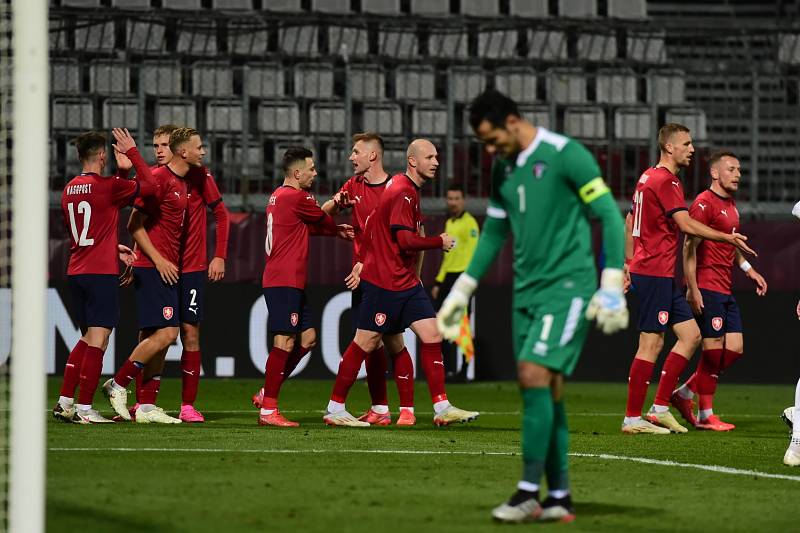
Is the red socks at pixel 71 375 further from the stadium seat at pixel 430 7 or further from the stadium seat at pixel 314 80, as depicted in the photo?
the stadium seat at pixel 430 7

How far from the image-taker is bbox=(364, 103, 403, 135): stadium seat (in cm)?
1811

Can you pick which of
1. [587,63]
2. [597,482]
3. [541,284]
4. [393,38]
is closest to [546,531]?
[541,284]

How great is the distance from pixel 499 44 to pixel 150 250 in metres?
10.3

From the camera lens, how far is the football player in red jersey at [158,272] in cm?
1084

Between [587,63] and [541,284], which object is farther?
[587,63]

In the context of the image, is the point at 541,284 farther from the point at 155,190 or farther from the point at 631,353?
the point at 631,353

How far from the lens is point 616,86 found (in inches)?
758

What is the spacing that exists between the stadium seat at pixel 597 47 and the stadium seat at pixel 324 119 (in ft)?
13.6

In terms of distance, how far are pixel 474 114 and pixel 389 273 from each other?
4.81m

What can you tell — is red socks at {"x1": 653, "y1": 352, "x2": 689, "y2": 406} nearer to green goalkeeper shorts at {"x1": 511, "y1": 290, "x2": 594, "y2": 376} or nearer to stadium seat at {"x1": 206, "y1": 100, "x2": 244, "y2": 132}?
green goalkeeper shorts at {"x1": 511, "y1": 290, "x2": 594, "y2": 376}

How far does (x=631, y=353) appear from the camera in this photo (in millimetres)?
16938

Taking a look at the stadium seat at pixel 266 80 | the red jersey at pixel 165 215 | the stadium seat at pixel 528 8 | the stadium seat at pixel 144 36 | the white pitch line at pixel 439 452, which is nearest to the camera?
the white pitch line at pixel 439 452

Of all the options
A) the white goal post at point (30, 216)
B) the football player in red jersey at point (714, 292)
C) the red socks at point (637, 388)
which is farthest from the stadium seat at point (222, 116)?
the white goal post at point (30, 216)

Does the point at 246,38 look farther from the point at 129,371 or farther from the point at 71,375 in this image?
the point at 71,375
